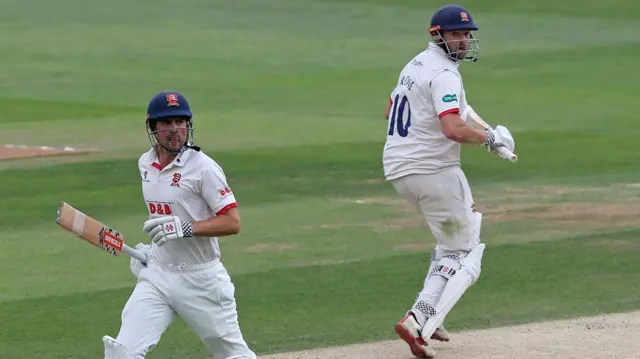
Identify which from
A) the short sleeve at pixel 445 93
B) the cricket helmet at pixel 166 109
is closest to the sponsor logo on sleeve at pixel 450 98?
the short sleeve at pixel 445 93

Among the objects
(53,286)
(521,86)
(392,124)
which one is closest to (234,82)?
(521,86)

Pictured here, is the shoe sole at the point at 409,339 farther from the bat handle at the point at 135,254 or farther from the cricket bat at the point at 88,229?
the cricket bat at the point at 88,229

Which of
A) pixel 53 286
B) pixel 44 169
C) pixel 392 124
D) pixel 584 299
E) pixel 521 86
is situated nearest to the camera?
pixel 392 124

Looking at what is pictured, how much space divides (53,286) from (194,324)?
13.1 ft

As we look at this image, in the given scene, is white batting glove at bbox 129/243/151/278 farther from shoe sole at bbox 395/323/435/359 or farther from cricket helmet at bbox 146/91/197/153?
shoe sole at bbox 395/323/435/359

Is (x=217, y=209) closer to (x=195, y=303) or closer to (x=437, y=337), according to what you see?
(x=195, y=303)

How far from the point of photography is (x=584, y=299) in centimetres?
1033

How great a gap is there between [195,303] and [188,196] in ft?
1.86

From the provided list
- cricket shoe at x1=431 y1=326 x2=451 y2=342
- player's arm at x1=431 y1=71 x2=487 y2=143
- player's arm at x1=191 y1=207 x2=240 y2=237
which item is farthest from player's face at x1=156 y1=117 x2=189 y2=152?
cricket shoe at x1=431 y1=326 x2=451 y2=342

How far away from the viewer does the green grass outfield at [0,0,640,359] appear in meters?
10.3

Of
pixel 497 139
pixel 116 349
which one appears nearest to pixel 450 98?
pixel 497 139

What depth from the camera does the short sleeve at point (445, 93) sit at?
8555 millimetres

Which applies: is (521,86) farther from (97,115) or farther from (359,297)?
(359,297)

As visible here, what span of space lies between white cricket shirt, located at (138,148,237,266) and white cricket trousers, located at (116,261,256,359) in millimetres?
78
